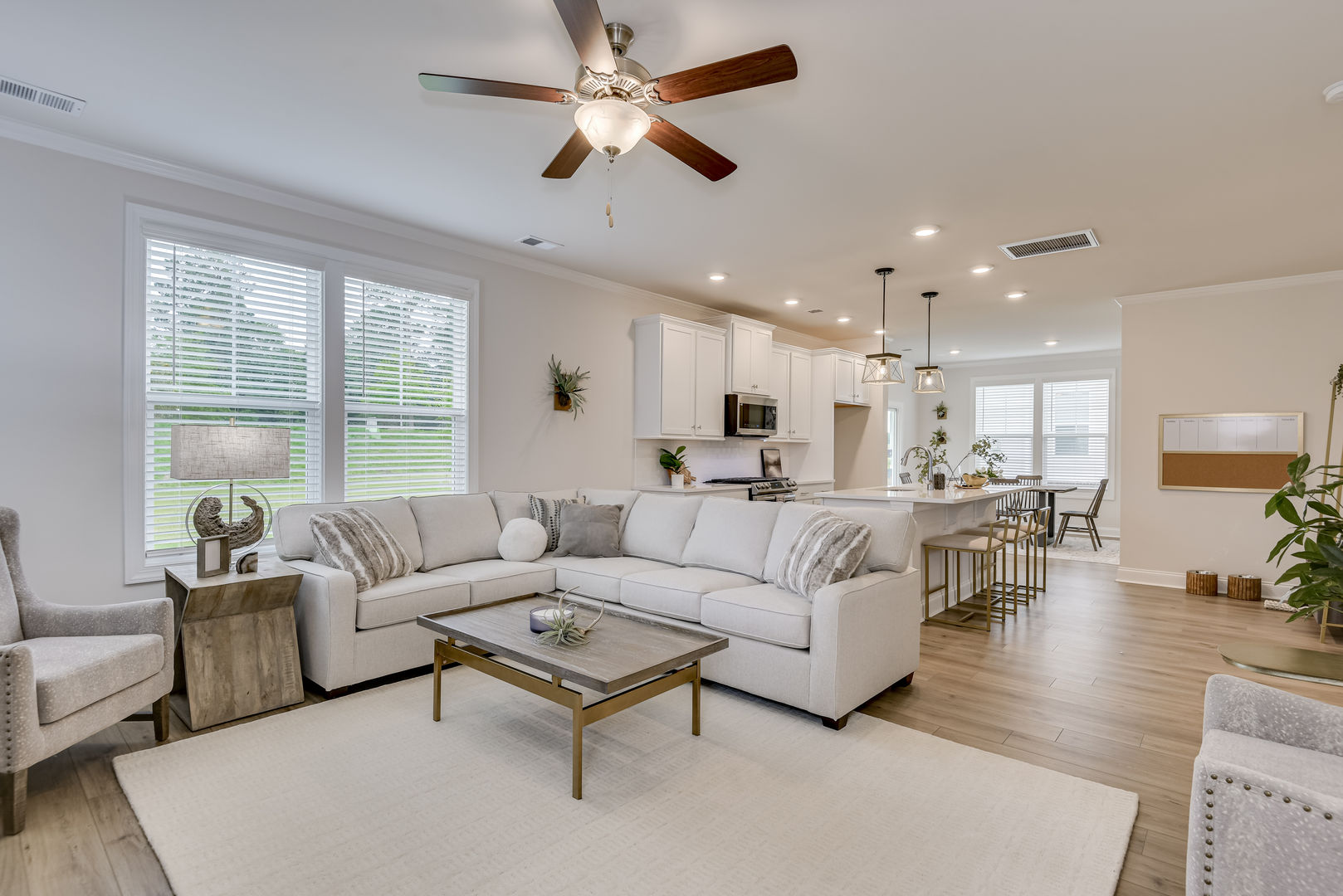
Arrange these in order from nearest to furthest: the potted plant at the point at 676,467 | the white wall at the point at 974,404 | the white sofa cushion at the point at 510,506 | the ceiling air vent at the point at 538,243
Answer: the white sofa cushion at the point at 510,506 → the ceiling air vent at the point at 538,243 → the potted plant at the point at 676,467 → the white wall at the point at 974,404

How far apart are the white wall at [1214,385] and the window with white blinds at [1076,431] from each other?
4237 millimetres

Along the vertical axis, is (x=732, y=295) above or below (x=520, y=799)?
above

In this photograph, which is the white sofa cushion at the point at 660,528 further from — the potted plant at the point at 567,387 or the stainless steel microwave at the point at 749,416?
the stainless steel microwave at the point at 749,416

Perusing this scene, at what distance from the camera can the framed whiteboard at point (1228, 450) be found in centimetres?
547

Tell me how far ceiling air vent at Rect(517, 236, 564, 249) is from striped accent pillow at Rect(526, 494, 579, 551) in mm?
1826

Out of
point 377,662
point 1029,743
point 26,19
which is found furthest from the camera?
point 377,662

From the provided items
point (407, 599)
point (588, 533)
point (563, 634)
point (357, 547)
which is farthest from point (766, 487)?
point (563, 634)

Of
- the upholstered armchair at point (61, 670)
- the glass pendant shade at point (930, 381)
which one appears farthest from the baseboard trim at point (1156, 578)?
the upholstered armchair at point (61, 670)

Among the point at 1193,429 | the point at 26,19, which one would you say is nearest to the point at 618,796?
the point at 26,19

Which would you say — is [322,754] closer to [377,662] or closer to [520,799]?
[377,662]

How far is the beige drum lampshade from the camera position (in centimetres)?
292

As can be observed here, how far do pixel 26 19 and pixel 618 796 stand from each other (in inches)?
A: 133

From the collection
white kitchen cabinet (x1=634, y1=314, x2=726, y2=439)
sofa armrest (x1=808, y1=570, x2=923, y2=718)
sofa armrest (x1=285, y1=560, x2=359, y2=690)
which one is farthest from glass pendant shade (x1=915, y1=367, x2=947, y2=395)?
sofa armrest (x1=285, y1=560, x2=359, y2=690)

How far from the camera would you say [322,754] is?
2.59 meters
